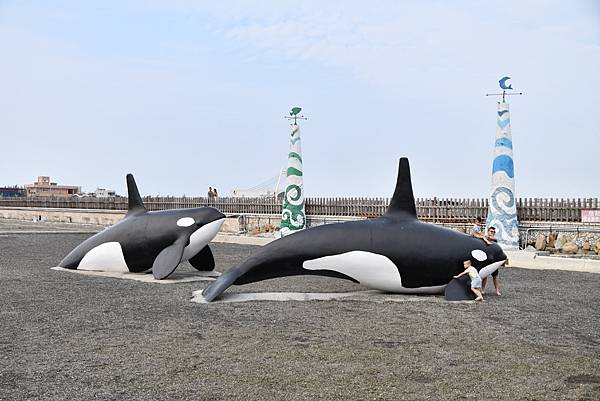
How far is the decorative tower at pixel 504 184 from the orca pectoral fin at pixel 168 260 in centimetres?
1287

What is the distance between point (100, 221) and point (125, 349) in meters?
41.7

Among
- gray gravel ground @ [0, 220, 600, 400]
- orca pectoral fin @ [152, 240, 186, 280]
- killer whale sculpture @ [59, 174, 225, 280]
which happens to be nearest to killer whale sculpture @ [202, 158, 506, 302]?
gray gravel ground @ [0, 220, 600, 400]

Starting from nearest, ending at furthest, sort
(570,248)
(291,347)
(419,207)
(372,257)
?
(291,347), (372,257), (570,248), (419,207)

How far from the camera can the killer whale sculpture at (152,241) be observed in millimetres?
15062

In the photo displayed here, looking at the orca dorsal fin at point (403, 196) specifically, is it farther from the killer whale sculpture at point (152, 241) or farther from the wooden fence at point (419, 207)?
the wooden fence at point (419, 207)

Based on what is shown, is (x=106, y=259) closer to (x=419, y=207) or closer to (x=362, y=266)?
(x=362, y=266)

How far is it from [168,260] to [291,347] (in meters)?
7.08

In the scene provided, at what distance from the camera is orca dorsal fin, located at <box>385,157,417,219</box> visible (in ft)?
41.0

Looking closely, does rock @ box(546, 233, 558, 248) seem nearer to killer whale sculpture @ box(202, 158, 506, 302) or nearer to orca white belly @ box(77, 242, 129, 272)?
killer whale sculpture @ box(202, 158, 506, 302)

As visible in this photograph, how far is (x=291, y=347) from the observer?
27.0ft

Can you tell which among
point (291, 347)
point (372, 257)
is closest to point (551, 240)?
point (372, 257)

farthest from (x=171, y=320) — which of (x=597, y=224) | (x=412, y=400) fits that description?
(x=597, y=224)

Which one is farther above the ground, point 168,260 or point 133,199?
point 133,199

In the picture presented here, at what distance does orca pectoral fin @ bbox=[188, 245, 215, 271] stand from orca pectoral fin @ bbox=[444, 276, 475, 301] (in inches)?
267
